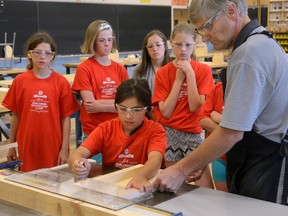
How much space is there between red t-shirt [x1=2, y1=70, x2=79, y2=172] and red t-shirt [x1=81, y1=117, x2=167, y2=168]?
940 mm

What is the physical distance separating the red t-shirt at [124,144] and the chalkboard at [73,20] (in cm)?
670

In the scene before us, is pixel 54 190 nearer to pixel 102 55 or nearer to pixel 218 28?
pixel 218 28

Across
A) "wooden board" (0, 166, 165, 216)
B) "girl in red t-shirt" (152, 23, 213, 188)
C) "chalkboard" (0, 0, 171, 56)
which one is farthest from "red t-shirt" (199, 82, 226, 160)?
"chalkboard" (0, 0, 171, 56)

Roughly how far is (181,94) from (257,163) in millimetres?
1357

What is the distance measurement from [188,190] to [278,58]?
1.83 ft

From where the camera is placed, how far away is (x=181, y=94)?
2898mm

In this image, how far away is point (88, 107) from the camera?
2963mm

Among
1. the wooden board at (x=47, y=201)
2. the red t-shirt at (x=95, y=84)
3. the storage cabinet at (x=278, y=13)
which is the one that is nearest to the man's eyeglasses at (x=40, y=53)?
the red t-shirt at (x=95, y=84)

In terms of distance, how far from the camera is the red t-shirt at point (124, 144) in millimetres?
2133

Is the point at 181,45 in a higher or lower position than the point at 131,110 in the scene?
higher

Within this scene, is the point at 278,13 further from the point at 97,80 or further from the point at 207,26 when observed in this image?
the point at 207,26

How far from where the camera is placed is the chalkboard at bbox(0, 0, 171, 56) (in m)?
8.55

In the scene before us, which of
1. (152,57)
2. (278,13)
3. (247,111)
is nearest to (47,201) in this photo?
(247,111)

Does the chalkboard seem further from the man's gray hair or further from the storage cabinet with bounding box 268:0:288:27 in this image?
the man's gray hair
